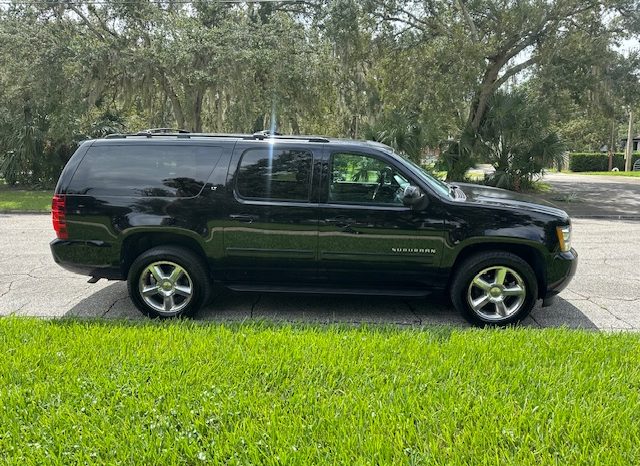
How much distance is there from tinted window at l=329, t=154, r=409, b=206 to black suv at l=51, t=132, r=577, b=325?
0.01 meters

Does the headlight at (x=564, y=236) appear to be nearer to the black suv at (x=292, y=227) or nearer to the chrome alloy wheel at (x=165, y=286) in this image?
the black suv at (x=292, y=227)

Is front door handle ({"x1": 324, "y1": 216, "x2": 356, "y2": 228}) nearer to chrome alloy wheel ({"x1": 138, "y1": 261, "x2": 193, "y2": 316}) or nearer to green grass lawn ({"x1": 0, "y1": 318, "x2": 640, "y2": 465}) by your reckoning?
green grass lawn ({"x1": 0, "y1": 318, "x2": 640, "y2": 465})

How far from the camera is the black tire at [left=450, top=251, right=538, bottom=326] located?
15.3ft

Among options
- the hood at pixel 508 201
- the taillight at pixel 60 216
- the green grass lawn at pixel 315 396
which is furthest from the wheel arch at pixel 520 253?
the taillight at pixel 60 216

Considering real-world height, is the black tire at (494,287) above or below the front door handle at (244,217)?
below

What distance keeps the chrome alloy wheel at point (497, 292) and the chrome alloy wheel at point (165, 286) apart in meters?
2.88

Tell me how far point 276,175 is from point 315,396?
2.37 meters

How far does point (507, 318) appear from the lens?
4.73m

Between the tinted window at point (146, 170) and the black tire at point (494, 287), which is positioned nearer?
the black tire at point (494, 287)

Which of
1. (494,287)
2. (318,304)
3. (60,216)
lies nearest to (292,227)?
(318,304)

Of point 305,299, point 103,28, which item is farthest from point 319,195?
point 103,28

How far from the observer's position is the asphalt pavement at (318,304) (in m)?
4.97

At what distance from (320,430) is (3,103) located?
1981 centimetres

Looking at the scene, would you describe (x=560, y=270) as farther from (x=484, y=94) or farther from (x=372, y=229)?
(x=484, y=94)
